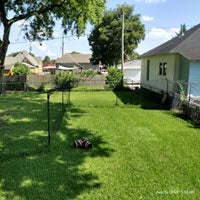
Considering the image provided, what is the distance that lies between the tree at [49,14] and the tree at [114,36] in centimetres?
2141

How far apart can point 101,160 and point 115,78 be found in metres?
16.8

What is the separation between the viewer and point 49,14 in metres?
14.5

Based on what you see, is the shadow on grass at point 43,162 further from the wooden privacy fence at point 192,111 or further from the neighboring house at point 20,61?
the neighboring house at point 20,61

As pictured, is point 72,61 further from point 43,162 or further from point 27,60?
point 43,162

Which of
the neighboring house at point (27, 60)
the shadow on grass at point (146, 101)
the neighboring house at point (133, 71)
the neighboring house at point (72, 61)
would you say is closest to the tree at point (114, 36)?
the neighboring house at point (72, 61)

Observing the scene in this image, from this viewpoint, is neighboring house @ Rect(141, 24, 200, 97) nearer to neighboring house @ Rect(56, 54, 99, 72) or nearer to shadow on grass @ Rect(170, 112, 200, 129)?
shadow on grass @ Rect(170, 112, 200, 129)

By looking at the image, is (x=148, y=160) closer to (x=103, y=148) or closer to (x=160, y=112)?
(x=103, y=148)

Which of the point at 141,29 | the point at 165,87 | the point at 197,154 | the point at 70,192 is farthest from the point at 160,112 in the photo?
the point at 141,29

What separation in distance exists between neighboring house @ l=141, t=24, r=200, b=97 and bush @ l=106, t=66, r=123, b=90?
166 inches

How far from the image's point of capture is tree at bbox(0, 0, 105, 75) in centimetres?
1207

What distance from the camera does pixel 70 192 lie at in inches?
165

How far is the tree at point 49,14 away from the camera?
1207 centimetres

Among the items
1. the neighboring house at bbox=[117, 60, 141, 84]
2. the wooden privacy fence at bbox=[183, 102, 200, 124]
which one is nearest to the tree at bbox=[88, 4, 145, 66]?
the neighboring house at bbox=[117, 60, 141, 84]

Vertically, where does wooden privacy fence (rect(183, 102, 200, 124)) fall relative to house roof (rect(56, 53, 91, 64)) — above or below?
below
